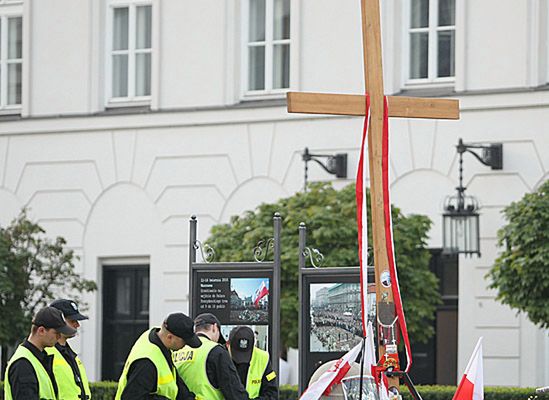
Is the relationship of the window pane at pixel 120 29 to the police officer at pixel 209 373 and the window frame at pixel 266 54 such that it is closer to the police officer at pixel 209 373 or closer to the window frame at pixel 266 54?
the window frame at pixel 266 54

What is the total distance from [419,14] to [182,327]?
1657cm

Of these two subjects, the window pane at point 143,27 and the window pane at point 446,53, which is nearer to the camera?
the window pane at point 446,53

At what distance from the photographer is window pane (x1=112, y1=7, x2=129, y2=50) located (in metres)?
30.5

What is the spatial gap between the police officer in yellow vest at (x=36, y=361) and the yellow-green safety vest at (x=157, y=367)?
60cm

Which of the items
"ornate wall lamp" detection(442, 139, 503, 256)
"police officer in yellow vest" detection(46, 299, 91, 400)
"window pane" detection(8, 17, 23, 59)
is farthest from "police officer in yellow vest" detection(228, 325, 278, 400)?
"window pane" detection(8, 17, 23, 59)

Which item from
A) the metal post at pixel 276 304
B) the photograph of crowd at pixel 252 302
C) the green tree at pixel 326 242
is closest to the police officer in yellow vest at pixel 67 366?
the metal post at pixel 276 304

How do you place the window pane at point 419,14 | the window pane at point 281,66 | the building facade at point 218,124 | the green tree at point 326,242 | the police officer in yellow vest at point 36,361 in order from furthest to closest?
1. the window pane at point 281,66
2. the window pane at point 419,14
3. the building facade at point 218,124
4. the green tree at point 326,242
5. the police officer in yellow vest at point 36,361

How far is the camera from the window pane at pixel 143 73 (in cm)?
3012

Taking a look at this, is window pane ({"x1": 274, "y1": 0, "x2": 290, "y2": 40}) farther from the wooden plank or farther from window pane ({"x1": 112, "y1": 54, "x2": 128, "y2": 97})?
the wooden plank

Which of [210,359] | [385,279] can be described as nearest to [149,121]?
[210,359]

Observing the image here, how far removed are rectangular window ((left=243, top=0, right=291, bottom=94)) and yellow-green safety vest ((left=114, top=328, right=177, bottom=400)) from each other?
16809 millimetres

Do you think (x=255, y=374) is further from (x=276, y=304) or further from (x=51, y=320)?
(x=51, y=320)

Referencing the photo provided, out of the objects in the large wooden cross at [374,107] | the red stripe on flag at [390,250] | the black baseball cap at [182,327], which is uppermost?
the large wooden cross at [374,107]

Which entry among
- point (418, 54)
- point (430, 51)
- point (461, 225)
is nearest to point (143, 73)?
point (418, 54)
